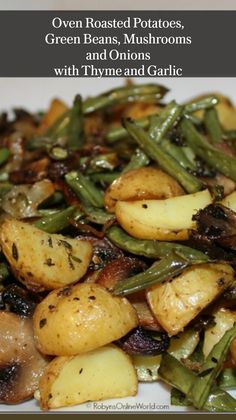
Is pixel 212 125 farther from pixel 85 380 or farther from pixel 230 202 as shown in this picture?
pixel 85 380

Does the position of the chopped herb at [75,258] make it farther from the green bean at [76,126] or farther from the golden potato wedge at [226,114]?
the golden potato wedge at [226,114]

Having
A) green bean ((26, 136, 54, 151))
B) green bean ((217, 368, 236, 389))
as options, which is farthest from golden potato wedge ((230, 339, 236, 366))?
green bean ((26, 136, 54, 151))

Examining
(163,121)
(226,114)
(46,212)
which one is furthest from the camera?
(226,114)

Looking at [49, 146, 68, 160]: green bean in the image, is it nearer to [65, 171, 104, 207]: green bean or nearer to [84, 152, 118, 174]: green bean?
[84, 152, 118, 174]: green bean

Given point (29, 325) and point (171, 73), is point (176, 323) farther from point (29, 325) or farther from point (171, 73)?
point (171, 73)

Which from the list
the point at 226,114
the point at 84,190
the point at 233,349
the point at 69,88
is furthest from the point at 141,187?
the point at 69,88

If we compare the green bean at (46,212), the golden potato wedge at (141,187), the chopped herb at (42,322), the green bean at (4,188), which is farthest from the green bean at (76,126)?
the chopped herb at (42,322)
